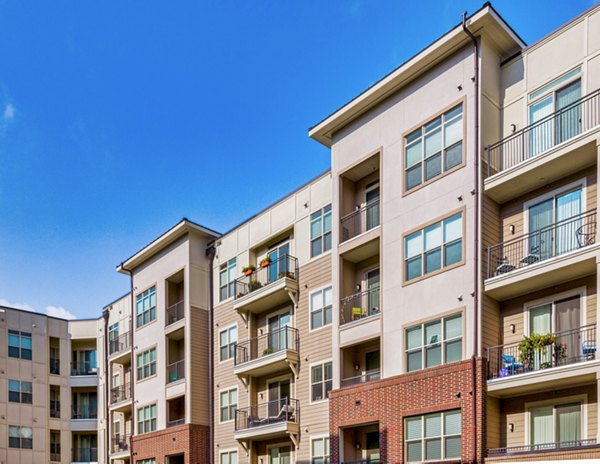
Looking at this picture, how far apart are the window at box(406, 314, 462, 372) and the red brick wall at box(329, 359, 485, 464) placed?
1.06 ft

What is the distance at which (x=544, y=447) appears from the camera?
17.0m

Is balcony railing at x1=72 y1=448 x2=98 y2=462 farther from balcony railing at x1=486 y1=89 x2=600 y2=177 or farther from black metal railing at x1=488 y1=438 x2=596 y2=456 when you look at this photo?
balcony railing at x1=486 y1=89 x2=600 y2=177

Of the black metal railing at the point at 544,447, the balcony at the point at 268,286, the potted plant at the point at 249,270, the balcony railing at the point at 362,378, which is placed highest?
the potted plant at the point at 249,270

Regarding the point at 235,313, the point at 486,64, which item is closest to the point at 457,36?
the point at 486,64

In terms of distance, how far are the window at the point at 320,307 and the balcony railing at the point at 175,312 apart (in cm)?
886

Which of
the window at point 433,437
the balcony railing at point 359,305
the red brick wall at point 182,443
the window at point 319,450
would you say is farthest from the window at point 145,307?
the window at point 433,437

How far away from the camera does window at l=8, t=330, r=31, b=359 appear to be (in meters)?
41.8

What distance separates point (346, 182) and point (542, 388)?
9985 millimetres

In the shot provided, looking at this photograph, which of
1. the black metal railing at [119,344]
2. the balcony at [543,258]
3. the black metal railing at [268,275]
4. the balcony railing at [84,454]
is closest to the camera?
the balcony at [543,258]

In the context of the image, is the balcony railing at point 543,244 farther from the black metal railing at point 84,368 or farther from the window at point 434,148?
the black metal railing at point 84,368

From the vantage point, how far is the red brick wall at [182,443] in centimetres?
2900

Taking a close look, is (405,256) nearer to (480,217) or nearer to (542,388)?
(480,217)

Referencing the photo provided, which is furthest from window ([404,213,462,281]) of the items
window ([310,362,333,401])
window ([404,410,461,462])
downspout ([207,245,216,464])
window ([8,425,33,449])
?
window ([8,425,33,449])

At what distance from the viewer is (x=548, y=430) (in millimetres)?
17297
